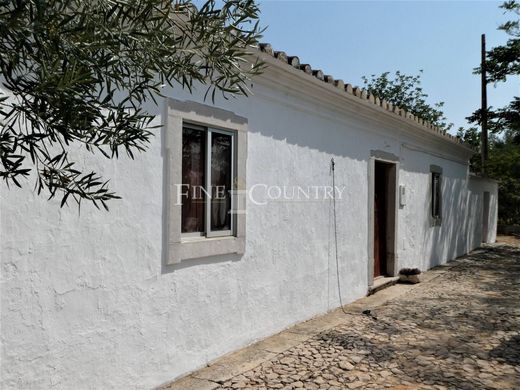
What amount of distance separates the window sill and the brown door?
4912 millimetres

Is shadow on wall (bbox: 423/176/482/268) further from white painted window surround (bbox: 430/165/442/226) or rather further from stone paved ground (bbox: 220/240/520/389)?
stone paved ground (bbox: 220/240/520/389)

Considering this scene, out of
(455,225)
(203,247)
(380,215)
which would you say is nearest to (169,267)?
(203,247)

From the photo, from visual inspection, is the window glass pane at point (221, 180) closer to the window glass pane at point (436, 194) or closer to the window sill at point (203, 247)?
the window sill at point (203, 247)

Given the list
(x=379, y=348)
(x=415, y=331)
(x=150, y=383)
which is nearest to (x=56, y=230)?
(x=150, y=383)

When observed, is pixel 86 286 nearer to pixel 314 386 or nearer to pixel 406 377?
pixel 314 386

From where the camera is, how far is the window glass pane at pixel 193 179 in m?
4.42

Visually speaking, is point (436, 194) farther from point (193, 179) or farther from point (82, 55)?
point (82, 55)

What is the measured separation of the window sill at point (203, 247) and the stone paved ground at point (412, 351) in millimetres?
1191

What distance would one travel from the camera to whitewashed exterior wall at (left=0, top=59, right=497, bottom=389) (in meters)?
3.04

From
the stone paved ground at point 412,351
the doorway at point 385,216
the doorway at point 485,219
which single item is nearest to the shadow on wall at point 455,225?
the doorway at point 485,219

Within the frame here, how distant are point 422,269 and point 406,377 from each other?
7011 mm

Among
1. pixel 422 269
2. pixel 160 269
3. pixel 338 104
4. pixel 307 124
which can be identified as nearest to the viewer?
pixel 160 269

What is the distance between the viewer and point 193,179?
4.53 metres

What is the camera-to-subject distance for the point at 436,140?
11453mm
